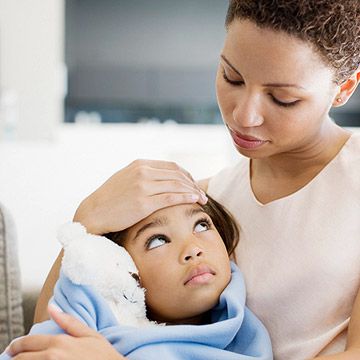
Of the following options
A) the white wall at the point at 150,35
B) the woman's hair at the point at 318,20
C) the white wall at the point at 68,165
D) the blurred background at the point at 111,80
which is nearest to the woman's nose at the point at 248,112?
the woman's hair at the point at 318,20

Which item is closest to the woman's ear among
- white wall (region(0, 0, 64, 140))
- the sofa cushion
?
the sofa cushion

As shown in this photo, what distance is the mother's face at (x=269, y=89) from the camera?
3.23ft

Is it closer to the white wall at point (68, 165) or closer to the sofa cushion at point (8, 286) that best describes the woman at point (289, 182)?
the sofa cushion at point (8, 286)

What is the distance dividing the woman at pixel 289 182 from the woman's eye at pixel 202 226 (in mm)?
44

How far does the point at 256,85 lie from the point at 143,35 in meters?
4.73

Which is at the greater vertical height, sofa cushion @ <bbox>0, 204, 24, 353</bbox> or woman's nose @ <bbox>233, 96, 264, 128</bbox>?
woman's nose @ <bbox>233, 96, 264, 128</bbox>

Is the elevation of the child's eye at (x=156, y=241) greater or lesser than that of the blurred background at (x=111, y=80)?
greater

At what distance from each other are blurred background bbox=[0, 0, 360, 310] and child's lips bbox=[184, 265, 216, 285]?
8.62ft

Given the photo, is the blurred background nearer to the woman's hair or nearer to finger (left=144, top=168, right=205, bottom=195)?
finger (left=144, top=168, right=205, bottom=195)

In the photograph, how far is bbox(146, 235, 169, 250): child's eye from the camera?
1.12m

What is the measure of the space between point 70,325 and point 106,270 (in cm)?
13

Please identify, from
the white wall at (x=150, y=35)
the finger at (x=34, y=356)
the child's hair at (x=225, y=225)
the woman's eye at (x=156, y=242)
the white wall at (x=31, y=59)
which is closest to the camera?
the finger at (x=34, y=356)

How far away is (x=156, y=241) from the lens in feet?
3.69

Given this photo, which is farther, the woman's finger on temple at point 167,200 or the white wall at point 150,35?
the white wall at point 150,35
